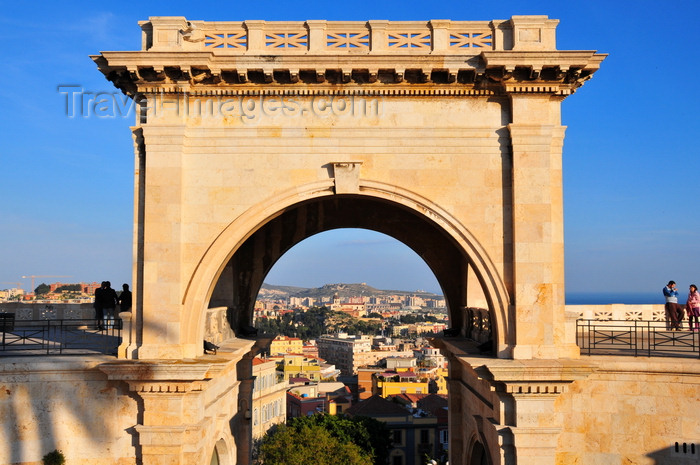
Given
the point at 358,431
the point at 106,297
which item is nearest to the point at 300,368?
the point at 358,431

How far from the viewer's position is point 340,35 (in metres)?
11.8

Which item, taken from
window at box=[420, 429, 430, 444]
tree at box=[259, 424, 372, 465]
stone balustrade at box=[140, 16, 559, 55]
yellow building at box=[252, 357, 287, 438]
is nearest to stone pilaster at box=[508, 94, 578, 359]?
stone balustrade at box=[140, 16, 559, 55]

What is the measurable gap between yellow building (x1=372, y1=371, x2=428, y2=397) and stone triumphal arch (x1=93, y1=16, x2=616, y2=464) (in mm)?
78342

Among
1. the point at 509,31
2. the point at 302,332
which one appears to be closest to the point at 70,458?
the point at 509,31

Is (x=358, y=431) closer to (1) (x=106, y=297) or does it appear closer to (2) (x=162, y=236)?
(1) (x=106, y=297)

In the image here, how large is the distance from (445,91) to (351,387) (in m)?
94.1

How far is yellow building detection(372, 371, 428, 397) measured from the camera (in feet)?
290

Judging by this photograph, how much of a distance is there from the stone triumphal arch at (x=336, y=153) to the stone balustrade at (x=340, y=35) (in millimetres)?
29

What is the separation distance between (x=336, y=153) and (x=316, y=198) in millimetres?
915

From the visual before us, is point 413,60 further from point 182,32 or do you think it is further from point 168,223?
point 168,223

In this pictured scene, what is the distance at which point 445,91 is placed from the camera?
462 inches

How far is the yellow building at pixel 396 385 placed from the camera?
8838 centimetres

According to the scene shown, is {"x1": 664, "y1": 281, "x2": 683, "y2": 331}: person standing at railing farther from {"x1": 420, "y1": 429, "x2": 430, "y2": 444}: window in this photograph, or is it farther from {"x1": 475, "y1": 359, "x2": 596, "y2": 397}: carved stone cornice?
{"x1": 420, "y1": 429, "x2": 430, "y2": 444}: window

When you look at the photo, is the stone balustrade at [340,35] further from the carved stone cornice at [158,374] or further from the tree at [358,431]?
the tree at [358,431]
